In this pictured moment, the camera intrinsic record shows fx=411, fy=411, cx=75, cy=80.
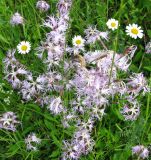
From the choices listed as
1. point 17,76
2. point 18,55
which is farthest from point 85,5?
point 17,76

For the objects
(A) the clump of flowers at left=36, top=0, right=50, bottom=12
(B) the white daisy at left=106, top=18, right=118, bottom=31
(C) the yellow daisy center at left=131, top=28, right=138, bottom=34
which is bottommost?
(C) the yellow daisy center at left=131, top=28, right=138, bottom=34

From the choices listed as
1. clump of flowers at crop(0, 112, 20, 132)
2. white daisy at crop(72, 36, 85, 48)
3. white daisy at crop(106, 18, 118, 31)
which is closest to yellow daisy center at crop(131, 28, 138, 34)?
white daisy at crop(106, 18, 118, 31)

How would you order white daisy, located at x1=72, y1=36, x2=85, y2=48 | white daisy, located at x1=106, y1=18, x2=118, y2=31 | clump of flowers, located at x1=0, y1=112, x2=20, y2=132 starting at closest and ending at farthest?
clump of flowers, located at x1=0, y1=112, x2=20, y2=132 < white daisy, located at x1=72, y1=36, x2=85, y2=48 < white daisy, located at x1=106, y1=18, x2=118, y2=31

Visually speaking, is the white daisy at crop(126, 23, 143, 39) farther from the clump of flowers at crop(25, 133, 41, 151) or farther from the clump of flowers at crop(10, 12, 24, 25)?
the clump of flowers at crop(25, 133, 41, 151)

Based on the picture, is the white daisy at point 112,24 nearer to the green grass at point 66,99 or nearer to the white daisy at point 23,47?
the green grass at point 66,99

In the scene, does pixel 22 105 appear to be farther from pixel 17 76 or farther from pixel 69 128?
pixel 69 128

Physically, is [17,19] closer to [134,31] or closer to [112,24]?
[112,24]

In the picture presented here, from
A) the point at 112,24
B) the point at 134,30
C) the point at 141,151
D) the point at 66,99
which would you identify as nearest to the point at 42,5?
the point at 112,24
